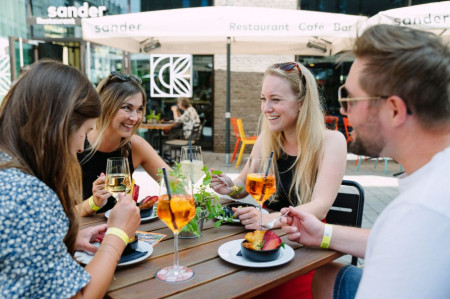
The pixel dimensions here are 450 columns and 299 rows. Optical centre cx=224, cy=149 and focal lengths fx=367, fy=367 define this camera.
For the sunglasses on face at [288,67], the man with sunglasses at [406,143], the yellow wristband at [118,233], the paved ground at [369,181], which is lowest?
the paved ground at [369,181]

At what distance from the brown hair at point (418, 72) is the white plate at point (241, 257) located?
74cm

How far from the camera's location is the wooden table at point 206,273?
1.26m

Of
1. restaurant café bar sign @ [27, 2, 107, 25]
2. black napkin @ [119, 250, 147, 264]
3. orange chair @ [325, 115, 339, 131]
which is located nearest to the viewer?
black napkin @ [119, 250, 147, 264]

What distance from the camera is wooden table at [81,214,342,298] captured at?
1.26 metres

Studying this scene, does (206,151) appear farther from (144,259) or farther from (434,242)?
(434,242)

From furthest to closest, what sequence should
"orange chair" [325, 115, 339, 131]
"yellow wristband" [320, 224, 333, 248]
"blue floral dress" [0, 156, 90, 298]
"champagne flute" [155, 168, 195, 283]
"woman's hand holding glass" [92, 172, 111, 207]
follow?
"orange chair" [325, 115, 339, 131] < "woman's hand holding glass" [92, 172, 111, 207] < "yellow wristband" [320, 224, 333, 248] < "champagne flute" [155, 168, 195, 283] < "blue floral dress" [0, 156, 90, 298]

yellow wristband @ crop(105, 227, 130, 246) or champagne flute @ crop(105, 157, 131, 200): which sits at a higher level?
champagne flute @ crop(105, 157, 131, 200)

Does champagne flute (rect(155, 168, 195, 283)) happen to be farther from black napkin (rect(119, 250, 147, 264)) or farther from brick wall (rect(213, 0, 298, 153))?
brick wall (rect(213, 0, 298, 153))

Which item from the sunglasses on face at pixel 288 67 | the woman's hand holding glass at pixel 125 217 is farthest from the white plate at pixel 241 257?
the sunglasses on face at pixel 288 67

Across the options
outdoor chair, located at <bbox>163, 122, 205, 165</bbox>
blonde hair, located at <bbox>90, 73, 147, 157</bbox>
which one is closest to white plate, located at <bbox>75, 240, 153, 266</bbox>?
blonde hair, located at <bbox>90, 73, 147, 157</bbox>

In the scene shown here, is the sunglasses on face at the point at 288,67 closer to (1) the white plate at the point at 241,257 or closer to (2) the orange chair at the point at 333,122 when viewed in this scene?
(1) the white plate at the point at 241,257

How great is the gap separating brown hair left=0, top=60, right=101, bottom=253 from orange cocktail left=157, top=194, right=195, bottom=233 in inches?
13.8

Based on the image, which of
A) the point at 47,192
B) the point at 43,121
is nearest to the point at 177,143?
the point at 43,121

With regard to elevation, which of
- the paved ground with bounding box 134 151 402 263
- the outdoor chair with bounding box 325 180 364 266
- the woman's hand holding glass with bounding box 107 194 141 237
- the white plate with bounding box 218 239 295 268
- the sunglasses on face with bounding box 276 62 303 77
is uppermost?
the sunglasses on face with bounding box 276 62 303 77
